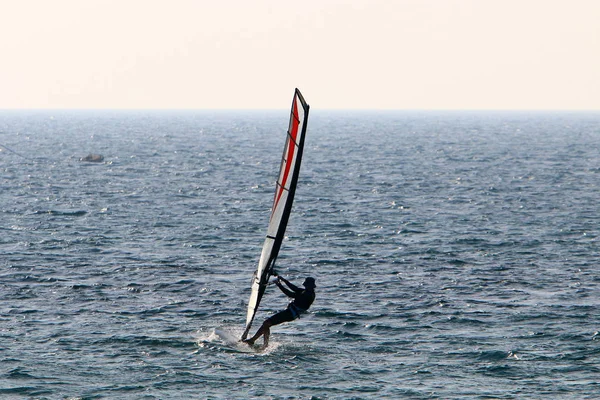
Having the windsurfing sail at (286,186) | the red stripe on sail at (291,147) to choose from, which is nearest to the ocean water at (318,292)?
the windsurfing sail at (286,186)

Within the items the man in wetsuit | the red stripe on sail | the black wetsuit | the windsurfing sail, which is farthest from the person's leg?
the red stripe on sail

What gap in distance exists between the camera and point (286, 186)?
21.6 metres

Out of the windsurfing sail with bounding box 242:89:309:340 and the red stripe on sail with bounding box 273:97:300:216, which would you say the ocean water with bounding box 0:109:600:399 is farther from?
the red stripe on sail with bounding box 273:97:300:216

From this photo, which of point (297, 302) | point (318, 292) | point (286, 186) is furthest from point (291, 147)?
point (318, 292)

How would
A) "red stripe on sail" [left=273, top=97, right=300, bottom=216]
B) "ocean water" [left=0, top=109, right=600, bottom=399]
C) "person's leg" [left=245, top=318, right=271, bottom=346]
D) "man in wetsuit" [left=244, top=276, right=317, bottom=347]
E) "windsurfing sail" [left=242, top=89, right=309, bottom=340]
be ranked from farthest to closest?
"person's leg" [left=245, top=318, right=271, bottom=346] < "man in wetsuit" [left=244, top=276, right=317, bottom=347] < "ocean water" [left=0, top=109, right=600, bottom=399] < "red stripe on sail" [left=273, top=97, right=300, bottom=216] < "windsurfing sail" [left=242, top=89, right=309, bottom=340]

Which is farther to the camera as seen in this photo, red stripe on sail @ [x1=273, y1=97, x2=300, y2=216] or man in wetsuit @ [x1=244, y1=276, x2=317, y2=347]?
man in wetsuit @ [x1=244, y1=276, x2=317, y2=347]

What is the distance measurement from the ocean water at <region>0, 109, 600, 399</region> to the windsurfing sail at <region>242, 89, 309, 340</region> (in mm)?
3216

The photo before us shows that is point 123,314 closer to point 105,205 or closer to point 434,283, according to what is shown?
point 434,283

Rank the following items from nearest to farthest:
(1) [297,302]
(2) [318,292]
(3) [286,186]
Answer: (3) [286,186], (1) [297,302], (2) [318,292]

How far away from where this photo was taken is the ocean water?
23344 millimetres

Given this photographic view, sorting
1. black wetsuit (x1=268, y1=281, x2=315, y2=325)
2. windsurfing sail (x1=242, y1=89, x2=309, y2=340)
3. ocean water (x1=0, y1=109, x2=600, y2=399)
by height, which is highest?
windsurfing sail (x1=242, y1=89, x2=309, y2=340)

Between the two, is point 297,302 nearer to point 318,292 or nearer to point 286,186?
point 286,186

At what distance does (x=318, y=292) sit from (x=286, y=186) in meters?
12.9

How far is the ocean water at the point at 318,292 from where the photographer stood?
23.3m
